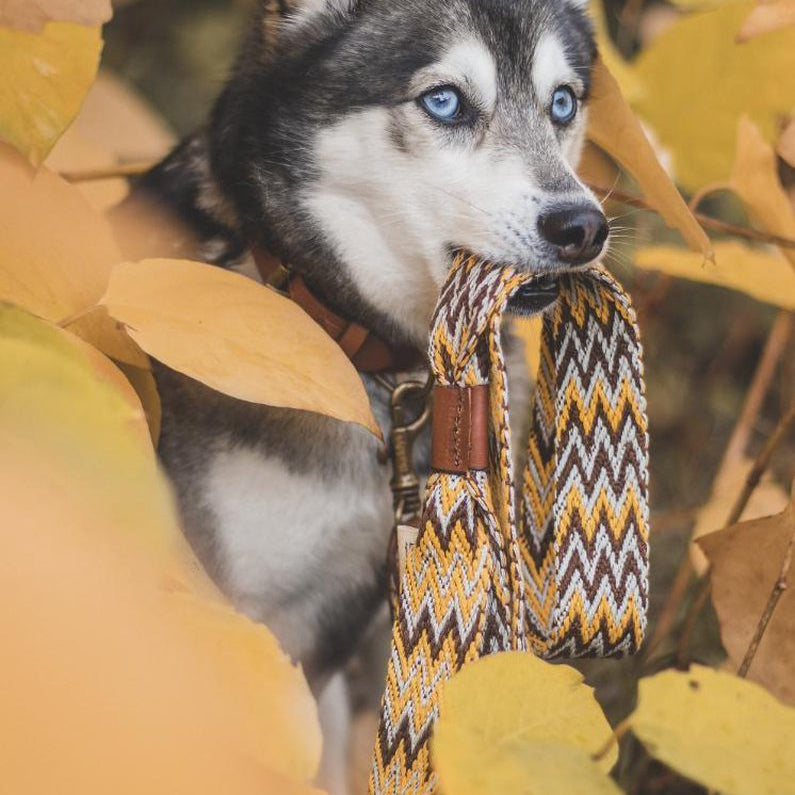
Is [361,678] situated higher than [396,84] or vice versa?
[396,84]

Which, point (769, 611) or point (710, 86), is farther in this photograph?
point (710, 86)

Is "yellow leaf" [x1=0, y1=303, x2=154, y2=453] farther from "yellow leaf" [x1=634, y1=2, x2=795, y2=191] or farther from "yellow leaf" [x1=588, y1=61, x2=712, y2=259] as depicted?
"yellow leaf" [x1=634, y1=2, x2=795, y2=191]

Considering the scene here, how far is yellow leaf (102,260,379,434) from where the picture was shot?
500 mm

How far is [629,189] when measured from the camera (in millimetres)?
1522

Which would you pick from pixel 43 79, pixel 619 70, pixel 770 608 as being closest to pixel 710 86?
pixel 619 70

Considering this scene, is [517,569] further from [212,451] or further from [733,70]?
[733,70]

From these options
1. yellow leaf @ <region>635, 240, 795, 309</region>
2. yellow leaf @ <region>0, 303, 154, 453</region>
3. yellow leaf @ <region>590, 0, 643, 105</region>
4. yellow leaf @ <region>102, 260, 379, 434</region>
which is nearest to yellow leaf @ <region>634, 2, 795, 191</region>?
yellow leaf @ <region>590, 0, 643, 105</region>

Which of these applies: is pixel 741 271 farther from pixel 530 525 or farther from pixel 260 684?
pixel 260 684

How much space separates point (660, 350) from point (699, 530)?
2.15ft

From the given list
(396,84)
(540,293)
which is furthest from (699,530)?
(396,84)

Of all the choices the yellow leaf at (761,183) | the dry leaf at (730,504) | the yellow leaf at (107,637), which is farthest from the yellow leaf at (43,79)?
the dry leaf at (730,504)

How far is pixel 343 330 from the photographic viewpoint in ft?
2.73

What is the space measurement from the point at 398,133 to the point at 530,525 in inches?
13.3

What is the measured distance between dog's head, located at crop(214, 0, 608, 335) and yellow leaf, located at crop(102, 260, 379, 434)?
8.4 inches
